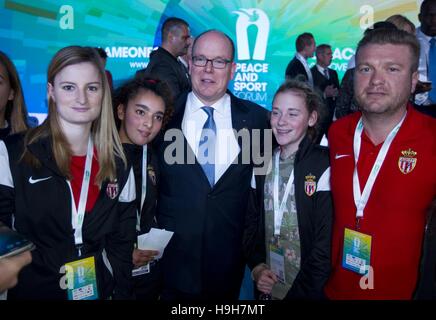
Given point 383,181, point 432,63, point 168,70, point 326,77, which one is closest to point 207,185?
point 383,181

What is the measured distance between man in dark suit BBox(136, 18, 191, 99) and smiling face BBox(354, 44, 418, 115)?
2.12 m

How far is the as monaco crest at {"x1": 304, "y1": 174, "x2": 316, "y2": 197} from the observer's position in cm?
221

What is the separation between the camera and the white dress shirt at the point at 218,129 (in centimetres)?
248

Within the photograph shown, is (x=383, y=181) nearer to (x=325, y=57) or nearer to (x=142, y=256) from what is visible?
(x=142, y=256)

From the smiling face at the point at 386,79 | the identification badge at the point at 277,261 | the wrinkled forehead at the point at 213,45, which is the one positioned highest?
the wrinkled forehead at the point at 213,45

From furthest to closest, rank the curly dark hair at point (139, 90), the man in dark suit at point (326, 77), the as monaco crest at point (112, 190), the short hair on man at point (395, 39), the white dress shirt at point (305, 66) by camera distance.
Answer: the man in dark suit at point (326, 77), the white dress shirt at point (305, 66), the curly dark hair at point (139, 90), the as monaco crest at point (112, 190), the short hair on man at point (395, 39)

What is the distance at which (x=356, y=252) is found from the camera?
196 cm

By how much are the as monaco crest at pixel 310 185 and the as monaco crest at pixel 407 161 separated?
0.46 meters

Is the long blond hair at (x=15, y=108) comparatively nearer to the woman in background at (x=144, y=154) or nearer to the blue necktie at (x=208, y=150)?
the woman in background at (x=144, y=154)

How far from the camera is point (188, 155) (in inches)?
95.9

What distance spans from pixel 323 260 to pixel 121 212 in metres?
1.10

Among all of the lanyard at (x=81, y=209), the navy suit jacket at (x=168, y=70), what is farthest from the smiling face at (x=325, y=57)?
the lanyard at (x=81, y=209)
